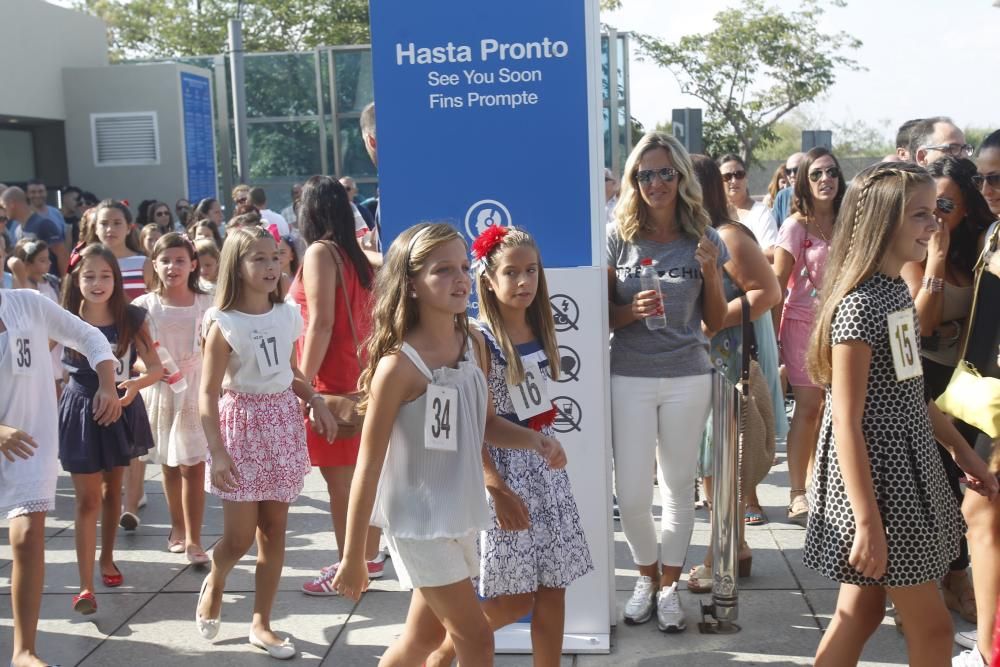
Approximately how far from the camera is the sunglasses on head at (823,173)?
20.5ft

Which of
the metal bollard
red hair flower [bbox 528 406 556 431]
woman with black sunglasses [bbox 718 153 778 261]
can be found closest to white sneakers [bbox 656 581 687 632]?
the metal bollard

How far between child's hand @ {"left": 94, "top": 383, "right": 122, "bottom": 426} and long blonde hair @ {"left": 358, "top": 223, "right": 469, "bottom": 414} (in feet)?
6.29

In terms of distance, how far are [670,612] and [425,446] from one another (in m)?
1.90

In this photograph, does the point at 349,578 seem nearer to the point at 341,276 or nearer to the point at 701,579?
the point at 341,276

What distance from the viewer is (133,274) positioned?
24.0 feet

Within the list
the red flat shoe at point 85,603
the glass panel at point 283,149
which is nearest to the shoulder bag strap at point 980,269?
the red flat shoe at point 85,603

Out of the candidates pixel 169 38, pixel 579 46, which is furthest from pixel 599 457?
pixel 169 38

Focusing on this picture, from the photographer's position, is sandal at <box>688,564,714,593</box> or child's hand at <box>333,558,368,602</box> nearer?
child's hand at <box>333,558,368,602</box>

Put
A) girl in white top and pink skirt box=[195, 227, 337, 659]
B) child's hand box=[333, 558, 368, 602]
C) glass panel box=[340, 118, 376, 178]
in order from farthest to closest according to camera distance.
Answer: glass panel box=[340, 118, 376, 178]
girl in white top and pink skirt box=[195, 227, 337, 659]
child's hand box=[333, 558, 368, 602]

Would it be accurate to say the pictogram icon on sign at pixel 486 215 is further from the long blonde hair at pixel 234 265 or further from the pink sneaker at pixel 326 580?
the pink sneaker at pixel 326 580

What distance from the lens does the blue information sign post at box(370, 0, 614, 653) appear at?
426 centimetres

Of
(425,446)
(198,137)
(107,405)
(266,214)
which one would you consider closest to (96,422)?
(107,405)

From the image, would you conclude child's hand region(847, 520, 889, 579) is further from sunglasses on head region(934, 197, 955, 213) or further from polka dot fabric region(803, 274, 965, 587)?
sunglasses on head region(934, 197, 955, 213)

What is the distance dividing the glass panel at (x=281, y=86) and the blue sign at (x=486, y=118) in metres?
16.3
